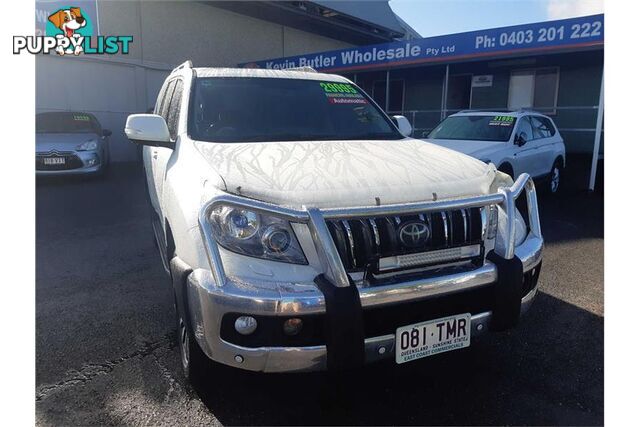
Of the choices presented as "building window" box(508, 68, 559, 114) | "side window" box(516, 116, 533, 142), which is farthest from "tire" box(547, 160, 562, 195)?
"building window" box(508, 68, 559, 114)

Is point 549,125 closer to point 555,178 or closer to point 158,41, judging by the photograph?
point 555,178

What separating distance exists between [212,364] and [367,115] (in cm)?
236

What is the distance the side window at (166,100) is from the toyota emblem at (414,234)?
2.77 m

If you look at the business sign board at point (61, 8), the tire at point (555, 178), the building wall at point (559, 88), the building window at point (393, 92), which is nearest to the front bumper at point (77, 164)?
the business sign board at point (61, 8)

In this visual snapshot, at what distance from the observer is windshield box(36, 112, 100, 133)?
10453 millimetres

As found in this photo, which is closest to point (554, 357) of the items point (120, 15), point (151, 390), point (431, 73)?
point (151, 390)

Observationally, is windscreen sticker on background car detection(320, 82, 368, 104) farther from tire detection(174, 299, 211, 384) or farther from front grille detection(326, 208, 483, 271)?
tire detection(174, 299, 211, 384)

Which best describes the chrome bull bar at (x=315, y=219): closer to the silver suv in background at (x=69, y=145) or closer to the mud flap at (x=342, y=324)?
the mud flap at (x=342, y=324)

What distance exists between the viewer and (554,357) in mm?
3016

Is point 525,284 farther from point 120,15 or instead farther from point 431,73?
point 120,15

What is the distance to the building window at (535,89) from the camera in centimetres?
1429

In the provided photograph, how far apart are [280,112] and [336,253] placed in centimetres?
173

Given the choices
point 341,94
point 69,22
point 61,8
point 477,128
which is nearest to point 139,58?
point 69,22

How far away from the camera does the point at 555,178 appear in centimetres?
909
